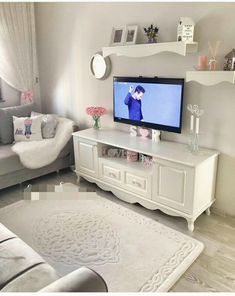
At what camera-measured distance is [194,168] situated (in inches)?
88.7

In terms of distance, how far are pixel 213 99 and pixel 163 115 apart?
51cm

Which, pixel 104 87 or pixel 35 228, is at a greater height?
pixel 104 87

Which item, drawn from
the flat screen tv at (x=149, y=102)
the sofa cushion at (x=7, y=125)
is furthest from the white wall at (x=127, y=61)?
the sofa cushion at (x=7, y=125)

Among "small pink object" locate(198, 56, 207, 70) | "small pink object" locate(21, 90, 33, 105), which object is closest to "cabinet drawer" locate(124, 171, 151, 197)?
"small pink object" locate(198, 56, 207, 70)

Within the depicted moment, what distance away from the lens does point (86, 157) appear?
3.26 m

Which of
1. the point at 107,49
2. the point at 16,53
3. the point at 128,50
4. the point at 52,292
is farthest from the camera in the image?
the point at 16,53

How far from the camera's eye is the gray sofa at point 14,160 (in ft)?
10.4

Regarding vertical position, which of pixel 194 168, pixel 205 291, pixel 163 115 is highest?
pixel 163 115

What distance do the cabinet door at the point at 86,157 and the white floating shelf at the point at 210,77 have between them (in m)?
1.33

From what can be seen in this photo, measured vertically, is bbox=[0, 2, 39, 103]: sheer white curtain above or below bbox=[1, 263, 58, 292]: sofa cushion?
above

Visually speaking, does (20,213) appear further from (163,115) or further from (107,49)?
(107,49)

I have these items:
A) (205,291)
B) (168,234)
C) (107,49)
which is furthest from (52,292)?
(107,49)

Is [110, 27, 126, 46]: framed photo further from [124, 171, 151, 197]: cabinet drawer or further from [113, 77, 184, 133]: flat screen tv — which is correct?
[124, 171, 151, 197]: cabinet drawer

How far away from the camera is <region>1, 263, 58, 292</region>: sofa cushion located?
132cm
